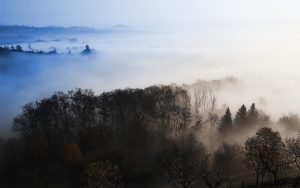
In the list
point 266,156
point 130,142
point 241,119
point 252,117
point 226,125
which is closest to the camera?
point 266,156

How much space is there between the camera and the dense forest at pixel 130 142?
3125 inches

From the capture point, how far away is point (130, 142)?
93.2 metres

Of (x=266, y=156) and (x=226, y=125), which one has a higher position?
(x=226, y=125)

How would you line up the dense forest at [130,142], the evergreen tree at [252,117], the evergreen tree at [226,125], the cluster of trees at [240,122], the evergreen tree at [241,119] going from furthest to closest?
the evergreen tree at [252,117] → the evergreen tree at [241,119] → the cluster of trees at [240,122] → the evergreen tree at [226,125] → the dense forest at [130,142]

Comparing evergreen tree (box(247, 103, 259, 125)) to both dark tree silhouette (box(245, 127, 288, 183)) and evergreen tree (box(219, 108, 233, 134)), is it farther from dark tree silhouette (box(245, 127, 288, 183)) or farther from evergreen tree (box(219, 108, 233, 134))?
dark tree silhouette (box(245, 127, 288, 183))

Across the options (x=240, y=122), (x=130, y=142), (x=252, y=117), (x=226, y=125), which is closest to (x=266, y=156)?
(x=130, y=142)

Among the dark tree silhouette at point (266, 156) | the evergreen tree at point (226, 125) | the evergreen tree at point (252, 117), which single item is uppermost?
the evergreen tree at point (252, 117)

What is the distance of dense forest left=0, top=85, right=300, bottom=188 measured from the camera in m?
79.4

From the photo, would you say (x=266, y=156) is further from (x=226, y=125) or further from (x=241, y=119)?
(x=241, y=119)

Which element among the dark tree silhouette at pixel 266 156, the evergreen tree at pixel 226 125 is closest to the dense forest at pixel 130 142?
the evergreen tree at pixel 226 125

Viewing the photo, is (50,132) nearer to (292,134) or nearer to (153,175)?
(153,175)

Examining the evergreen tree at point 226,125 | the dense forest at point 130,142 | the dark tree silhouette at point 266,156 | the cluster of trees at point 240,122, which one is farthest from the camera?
the cluster of trees at point 240,122

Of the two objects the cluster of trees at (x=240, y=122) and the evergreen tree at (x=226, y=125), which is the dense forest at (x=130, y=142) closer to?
the cluster of trees at (x=240, y=122)

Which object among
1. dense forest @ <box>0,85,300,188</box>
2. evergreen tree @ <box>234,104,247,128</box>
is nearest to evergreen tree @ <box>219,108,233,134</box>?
dense forest @ <box>0,85,300,188</box>
